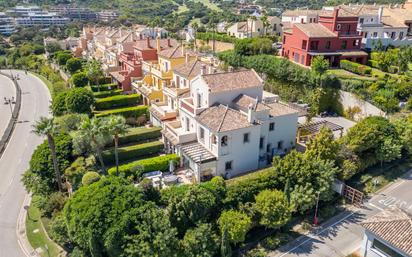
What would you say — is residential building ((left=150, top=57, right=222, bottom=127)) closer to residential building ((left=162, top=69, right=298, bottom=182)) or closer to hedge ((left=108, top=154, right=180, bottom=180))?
residential building ((left=162, top=69, right=298, bottom=182))

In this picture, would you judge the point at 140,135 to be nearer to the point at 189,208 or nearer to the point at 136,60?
the point at 189,208

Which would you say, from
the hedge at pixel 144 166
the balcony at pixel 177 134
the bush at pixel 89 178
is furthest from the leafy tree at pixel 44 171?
the balcony at pixel 177 134

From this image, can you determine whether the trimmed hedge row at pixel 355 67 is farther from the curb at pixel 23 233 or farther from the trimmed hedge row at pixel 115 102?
the curb at pixel 23 233

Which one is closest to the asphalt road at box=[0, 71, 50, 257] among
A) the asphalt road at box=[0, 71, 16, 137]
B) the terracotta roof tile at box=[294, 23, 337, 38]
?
the asphalt road at box=[0, 71, 16, 137]

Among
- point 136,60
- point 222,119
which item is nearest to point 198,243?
point 222,119

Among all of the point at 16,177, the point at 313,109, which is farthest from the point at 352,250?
the point at 16,177

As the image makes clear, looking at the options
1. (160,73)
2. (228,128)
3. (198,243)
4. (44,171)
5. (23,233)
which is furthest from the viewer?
(160,73)
